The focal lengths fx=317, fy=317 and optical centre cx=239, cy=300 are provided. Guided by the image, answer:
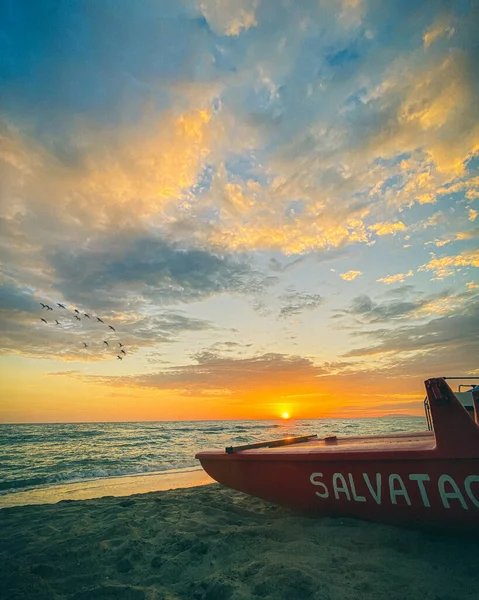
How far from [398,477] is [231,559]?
2.18 meters

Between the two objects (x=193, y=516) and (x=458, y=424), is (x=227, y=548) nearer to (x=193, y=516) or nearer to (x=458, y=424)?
(x=193, y=516)

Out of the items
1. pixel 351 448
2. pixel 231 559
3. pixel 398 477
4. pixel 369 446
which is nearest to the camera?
pixel 231 559

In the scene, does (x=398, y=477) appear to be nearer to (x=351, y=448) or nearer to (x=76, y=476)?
(x=351, y=448)

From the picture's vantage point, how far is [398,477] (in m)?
3.84

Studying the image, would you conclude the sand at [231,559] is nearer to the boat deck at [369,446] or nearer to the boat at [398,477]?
the boat at [398,477]

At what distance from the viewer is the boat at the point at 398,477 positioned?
347 cm

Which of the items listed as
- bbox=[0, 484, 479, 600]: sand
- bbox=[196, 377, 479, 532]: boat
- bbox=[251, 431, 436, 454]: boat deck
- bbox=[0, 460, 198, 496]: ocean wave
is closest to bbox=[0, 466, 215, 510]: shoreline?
bbox=[0, 460, 198, 496]: ocean wave

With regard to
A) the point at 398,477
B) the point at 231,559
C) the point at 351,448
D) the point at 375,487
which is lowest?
the point at 231,559

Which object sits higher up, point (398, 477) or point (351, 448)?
point (351, 448)

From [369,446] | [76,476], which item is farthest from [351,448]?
[76,476]

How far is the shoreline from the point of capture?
25.6 feet

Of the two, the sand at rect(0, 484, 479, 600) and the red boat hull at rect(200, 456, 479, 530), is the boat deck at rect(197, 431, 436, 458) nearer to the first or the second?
the red boat hull at rect(200, 456, 479, 530)

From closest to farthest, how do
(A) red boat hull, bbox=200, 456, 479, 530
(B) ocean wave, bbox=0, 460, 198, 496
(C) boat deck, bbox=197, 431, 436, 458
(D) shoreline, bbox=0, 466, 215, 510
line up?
(A) red boat hull, bbox=200, 456, 479, 530 < (C) boat deck, bbox=197, 431, 436, 458 < (D) shoreline, bbox=0, 466, 215, 510 < (B) ocean wave, bbox=0, 460, 198, 496

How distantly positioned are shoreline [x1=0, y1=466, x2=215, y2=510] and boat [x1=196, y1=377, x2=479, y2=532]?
196 inches
